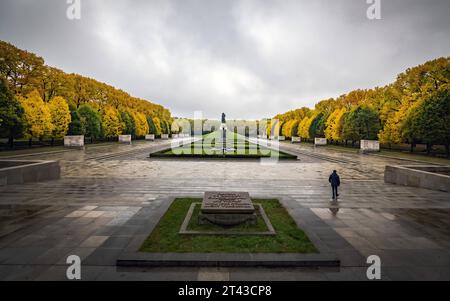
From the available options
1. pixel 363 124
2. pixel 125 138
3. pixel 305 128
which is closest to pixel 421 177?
pixel 363 124

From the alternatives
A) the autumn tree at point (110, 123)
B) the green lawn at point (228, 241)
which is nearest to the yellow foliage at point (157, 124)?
the autumn tree at point (110, 123)


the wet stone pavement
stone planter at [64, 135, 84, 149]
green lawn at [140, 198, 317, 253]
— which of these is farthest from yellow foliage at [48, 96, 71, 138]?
green lawn at [140, 198, 317, 253]

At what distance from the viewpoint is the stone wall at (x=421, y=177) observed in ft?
45.9

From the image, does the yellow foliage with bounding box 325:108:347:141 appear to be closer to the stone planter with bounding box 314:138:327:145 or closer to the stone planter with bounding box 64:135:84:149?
the stone planter with bounding box 314:138:327:145

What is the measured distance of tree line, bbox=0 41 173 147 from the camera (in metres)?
32.1

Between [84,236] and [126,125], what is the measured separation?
6163cm

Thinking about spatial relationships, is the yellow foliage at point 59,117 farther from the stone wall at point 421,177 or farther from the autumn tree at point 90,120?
the stone wall at point 421,177

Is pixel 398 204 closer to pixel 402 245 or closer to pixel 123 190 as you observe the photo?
pixel 402 245

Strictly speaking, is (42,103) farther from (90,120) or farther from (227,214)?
(227,214)

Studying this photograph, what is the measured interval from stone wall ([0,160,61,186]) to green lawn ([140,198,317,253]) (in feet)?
38.7

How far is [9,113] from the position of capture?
100 ft

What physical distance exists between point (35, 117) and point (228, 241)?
132 feet
